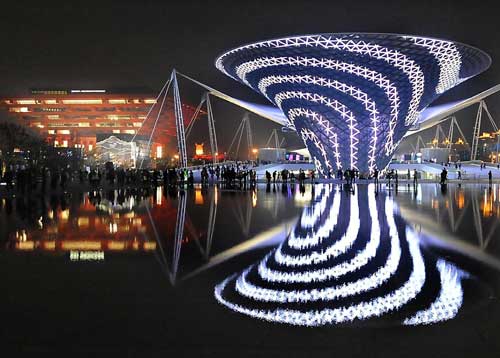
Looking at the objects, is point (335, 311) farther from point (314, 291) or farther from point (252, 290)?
point (252, 290)

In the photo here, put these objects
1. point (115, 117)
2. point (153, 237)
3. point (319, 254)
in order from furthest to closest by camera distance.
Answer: point (115, 117) < point (153, 237) < point (319, 254)

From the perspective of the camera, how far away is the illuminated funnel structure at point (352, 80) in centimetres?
3475

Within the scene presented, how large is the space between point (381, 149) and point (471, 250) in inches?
1551

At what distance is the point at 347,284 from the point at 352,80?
35217mm

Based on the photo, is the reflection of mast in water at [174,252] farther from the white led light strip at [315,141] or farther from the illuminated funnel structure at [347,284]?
the white led light strip at [315,141]

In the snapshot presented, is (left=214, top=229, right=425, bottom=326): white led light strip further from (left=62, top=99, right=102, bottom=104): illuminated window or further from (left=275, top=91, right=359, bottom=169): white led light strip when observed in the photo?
(left=62, top=99, right=102, bottom=104): illuminated window

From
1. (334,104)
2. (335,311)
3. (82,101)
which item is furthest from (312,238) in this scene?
(82,101)

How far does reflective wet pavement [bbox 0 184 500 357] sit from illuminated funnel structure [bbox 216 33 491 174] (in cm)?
2567

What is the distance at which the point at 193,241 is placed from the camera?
910cm

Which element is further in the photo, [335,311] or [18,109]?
[18,109]

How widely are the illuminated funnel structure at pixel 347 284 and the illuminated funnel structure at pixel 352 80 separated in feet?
87.7

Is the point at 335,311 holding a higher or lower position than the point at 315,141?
lower

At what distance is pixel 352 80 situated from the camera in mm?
39719

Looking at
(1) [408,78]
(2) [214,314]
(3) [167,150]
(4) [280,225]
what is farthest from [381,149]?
(3) [167,150]
